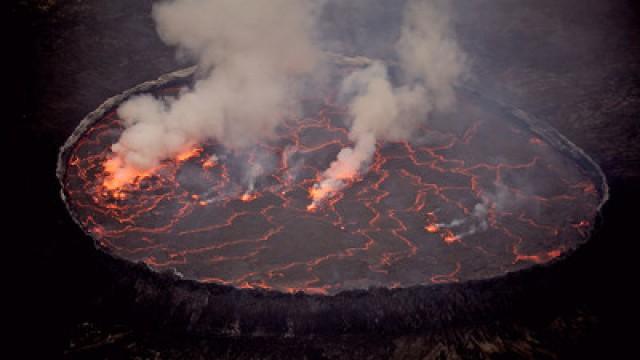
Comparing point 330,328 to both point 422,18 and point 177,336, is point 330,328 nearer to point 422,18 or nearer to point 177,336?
point 177,336

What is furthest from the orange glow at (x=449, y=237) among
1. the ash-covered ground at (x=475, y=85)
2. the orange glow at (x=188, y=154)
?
the orange glow at (x=188, y=154)

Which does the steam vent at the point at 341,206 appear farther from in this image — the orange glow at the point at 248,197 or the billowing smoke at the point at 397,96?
the billowing smoke at the point at 397,96

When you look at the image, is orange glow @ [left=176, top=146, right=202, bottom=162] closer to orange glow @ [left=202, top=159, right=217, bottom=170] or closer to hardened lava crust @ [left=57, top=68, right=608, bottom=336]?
hardened lava crust @ [left=57, top=68, right=608, bottom=336]

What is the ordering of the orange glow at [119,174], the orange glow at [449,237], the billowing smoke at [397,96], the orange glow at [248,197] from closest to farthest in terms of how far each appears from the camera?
the orange glow at [449,237]
the orange glow at [248,197]
the orange glow at [119,174]
the billowing smoke at [397,96]

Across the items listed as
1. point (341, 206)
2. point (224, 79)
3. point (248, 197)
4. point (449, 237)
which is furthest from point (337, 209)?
point (224, 79)

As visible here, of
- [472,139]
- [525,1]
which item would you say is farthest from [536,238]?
[525,1]

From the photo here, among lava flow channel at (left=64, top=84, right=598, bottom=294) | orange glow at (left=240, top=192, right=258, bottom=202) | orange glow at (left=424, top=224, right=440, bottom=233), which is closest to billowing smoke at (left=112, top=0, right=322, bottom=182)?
lava flow channel at (left=64, top=84, right=598, bottom=294)
